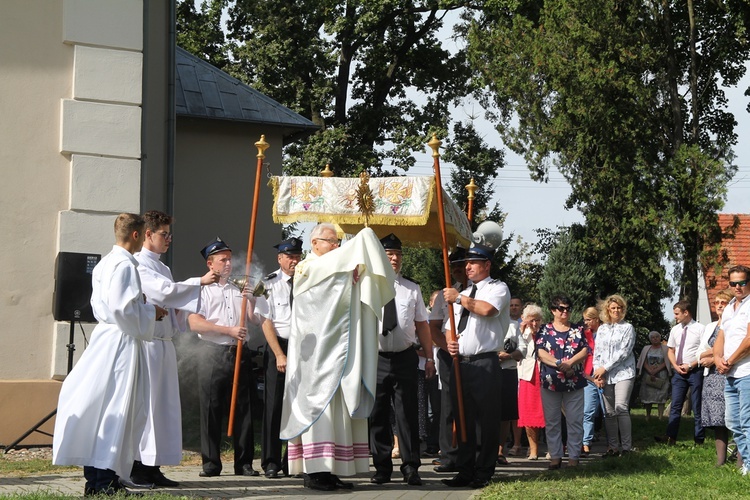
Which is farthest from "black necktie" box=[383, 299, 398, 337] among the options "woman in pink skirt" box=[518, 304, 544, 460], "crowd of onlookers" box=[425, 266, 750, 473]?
"woman in pink skirt" box=[518, 304, 544, 460]

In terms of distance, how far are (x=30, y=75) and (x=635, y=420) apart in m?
11.6

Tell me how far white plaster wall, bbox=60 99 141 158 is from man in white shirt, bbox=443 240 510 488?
4.70m

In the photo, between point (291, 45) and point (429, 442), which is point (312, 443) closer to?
point (429, 442)

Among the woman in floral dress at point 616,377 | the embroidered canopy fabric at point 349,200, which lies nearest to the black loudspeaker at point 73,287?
the embroidered canopy fabric at point 349,200

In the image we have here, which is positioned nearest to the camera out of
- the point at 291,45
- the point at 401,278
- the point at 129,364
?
the point at 129,364

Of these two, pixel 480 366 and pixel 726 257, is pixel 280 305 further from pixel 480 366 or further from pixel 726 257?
pixel 726 257

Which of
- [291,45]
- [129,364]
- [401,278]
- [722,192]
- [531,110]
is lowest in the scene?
[129,364]

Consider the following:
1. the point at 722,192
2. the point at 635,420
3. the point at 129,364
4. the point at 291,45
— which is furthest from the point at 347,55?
the point at 129,364

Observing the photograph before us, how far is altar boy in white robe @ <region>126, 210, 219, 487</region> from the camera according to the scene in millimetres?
8883

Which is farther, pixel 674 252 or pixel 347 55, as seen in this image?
pixel 347 55

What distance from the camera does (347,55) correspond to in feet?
100

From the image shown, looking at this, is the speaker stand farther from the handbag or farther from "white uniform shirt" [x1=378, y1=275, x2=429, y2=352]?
the handbag

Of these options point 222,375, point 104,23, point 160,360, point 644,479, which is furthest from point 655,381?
point 160,360

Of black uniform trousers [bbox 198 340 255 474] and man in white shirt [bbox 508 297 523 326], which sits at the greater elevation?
man in white shirt [bbox 508 297 523 326]
